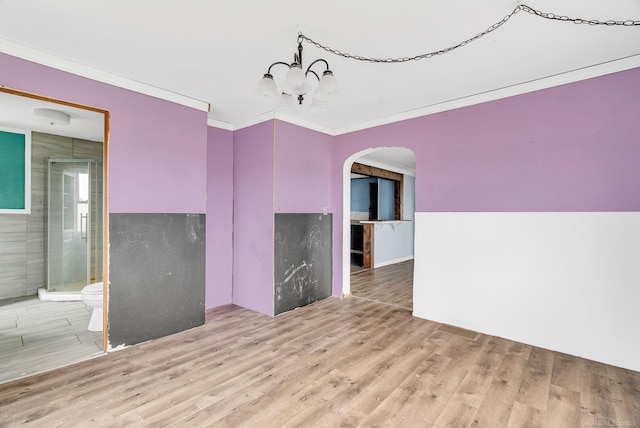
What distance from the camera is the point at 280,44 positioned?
224 cm

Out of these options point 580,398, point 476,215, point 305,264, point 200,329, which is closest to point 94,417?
point 200,329

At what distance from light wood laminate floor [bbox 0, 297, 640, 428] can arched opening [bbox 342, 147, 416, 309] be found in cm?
210

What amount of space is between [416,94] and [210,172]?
266 centimetres

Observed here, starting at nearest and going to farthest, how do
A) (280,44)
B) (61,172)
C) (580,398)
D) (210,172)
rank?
(580,398), (280,44), (210,172), (61,172)

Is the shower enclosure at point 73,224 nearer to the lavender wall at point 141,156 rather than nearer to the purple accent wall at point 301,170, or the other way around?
the lavender wall at point 141,156

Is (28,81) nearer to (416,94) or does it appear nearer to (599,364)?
(416,94)

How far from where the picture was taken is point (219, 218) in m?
3.98

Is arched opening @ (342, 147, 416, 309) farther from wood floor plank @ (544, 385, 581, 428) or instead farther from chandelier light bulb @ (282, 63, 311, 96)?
chandelier light bulb @ (282, 63, 311, 96)

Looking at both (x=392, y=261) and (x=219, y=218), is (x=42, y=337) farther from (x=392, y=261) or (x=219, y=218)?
(x=392, y=261)

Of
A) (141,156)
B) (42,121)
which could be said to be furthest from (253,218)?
(42,121)

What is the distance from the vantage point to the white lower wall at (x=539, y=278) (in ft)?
7.98

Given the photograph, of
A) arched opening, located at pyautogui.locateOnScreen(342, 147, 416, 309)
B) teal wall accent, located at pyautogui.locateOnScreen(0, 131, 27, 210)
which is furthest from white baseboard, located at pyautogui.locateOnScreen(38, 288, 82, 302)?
arched opening, located at pyautogui.locateOnScreen(342, 147, 416, 309)

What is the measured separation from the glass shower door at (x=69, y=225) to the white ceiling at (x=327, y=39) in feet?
9.38

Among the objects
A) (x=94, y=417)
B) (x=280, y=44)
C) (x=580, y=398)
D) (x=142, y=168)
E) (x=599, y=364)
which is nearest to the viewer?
(x=94, y=417)
